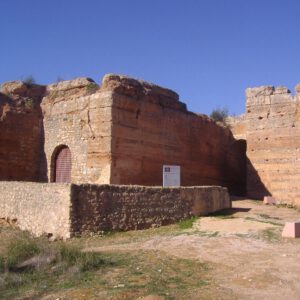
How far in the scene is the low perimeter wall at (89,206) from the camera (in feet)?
33.7

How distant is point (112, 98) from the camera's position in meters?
14.8

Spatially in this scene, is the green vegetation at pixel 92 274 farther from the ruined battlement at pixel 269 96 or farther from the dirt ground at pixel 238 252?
the ruined battlement at pixel 269 96

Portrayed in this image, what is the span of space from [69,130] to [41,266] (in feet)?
31.4

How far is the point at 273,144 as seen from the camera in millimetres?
19250

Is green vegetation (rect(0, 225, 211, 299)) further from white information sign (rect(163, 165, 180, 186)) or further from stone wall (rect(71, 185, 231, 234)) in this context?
white information sign (rect(163, 165, 180, 186))

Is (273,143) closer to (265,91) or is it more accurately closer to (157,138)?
(265,91)

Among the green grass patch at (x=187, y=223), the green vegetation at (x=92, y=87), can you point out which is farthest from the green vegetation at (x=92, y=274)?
the green vegetation at (x=92, y=87)

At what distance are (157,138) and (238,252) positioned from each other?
8.75 metres

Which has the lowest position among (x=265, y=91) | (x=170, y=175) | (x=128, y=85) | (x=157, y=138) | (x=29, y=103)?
(x=170, y=175)

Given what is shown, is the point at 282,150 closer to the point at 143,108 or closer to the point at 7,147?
the point at 143,108

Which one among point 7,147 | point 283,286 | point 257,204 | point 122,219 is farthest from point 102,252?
point 257,204

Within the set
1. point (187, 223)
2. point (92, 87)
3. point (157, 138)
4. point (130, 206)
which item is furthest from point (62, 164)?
point (187, 223)

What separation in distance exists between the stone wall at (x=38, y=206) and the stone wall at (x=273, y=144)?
11.4 metres

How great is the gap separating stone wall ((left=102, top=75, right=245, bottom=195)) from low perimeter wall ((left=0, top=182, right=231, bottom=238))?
9.11 feet
